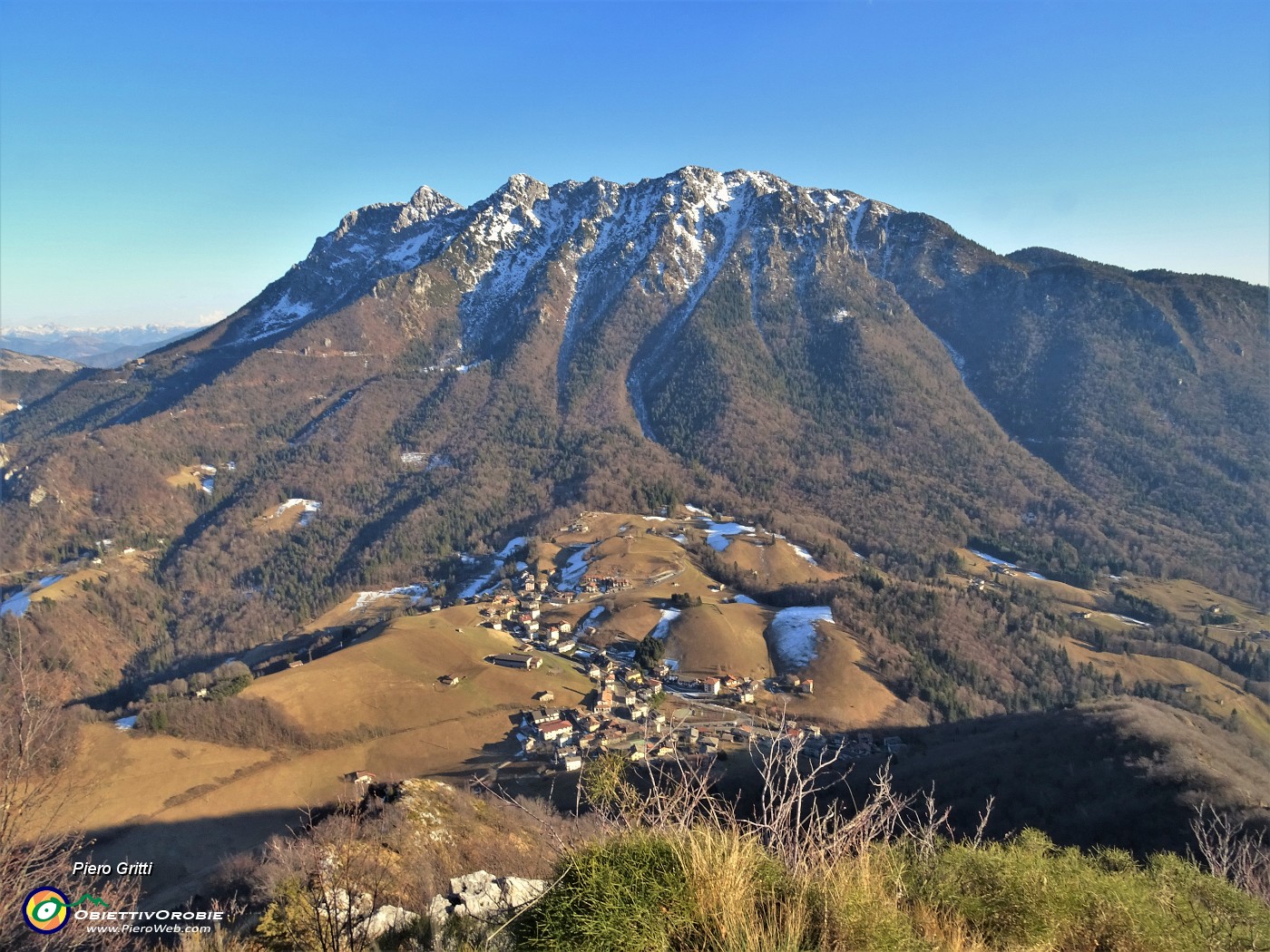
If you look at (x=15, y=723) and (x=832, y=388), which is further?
(x=832, y=388)

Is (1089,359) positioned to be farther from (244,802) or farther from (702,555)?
(244,802)

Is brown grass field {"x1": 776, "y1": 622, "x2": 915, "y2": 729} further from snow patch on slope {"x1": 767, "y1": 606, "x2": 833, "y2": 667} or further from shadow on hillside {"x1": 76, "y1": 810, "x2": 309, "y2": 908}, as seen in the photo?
shadow on hillside {"x1": 76, "y1": 810, "x2": 309, "y2": 908}

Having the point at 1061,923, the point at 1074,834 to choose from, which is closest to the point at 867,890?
the point at 1061,923

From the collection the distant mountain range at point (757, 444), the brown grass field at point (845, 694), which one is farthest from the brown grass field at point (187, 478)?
the brown grass field at point (845, 694)

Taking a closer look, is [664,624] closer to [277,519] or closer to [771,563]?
[771,563]

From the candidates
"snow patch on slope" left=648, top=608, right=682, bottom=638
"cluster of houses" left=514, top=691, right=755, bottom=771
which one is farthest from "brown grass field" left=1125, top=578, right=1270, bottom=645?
"cluster of houses" left=514, top=691, right=755, bottom=771

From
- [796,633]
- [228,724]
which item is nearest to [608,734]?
[228,724]

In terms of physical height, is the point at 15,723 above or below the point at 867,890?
below
